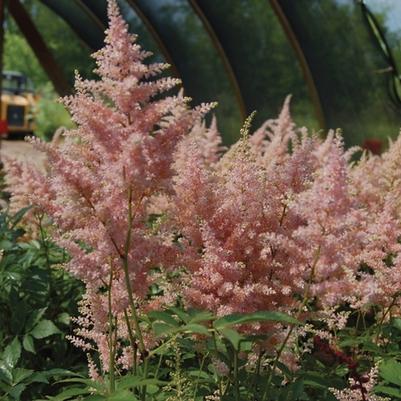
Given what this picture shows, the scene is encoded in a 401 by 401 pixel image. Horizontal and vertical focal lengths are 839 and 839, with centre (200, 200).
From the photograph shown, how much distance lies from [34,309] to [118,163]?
1.70 meters

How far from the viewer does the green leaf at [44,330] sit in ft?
10.5

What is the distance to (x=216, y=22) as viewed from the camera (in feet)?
36.8

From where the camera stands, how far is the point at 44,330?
324 cm

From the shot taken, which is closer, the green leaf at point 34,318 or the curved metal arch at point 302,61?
the green leaf at point 34,318

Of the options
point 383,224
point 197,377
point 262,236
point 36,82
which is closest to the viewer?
point 262,236

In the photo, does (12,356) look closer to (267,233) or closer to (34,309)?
(34,309)

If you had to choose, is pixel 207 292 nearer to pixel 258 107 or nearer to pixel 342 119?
pixel 342 119

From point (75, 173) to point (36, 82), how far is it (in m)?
43.6

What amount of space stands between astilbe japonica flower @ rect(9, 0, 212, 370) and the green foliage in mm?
846

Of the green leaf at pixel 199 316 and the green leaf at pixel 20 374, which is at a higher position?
the green leaf at pixel 199 316

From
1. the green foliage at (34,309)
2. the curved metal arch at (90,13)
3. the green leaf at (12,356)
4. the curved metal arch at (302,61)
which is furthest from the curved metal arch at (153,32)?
the green leaf at (12,356)

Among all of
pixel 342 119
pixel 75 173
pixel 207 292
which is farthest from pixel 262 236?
pixel 342 119

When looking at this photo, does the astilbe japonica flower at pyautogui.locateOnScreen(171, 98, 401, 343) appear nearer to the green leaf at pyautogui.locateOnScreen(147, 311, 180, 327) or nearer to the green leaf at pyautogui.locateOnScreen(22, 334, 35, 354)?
the green leaf at pyautogui.locateOnScreen(147, 311, 180, 327)

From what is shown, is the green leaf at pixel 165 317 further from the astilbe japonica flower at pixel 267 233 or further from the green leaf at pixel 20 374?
the green leaf at pixel 20 374
